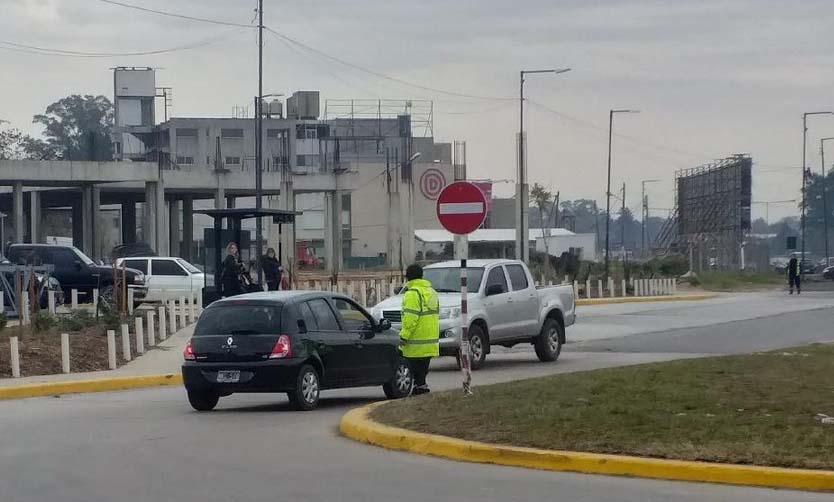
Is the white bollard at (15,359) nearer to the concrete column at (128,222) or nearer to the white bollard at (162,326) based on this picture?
the white bollard at (162,326)

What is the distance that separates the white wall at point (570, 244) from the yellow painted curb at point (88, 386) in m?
74.2

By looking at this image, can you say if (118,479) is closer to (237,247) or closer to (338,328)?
(338,328)

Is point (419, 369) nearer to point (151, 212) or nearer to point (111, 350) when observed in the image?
point (111, 350)

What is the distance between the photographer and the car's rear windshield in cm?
1714

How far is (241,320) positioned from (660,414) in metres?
6.24

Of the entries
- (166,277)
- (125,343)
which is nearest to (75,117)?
(166,277)

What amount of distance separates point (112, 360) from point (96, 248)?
39457mm

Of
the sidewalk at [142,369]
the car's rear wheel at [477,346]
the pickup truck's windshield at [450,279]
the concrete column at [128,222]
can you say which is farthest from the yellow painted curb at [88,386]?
the concrete column at [128,222]

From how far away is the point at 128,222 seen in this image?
3091 inches

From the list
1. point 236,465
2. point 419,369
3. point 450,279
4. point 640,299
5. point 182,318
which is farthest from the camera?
point 640,299

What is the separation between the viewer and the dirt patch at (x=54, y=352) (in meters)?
23.3

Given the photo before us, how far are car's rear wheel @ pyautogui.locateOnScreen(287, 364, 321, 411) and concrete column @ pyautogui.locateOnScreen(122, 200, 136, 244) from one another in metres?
59.9

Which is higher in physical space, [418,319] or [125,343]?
[418,319]

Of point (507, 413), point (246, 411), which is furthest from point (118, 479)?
point (246, 411)
